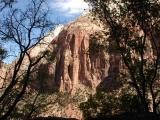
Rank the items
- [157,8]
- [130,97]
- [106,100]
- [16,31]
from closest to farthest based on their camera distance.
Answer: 1. [16,31]
2. [157,8]
3. [130,97]
4. [106,100]

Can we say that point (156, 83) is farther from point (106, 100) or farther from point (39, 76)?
point (39, 76)

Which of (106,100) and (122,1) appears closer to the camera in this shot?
(122,1)

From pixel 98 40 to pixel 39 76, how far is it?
33.0ft

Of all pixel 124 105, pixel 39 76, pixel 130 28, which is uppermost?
pixel 130 28

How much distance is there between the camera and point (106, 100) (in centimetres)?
4681

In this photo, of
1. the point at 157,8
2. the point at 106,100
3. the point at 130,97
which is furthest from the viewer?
the point at 106,100

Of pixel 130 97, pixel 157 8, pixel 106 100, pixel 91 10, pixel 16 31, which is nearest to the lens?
pixel 16 31

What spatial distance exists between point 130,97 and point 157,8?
39.5ft

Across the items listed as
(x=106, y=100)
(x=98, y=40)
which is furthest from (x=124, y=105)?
(x=98, y=40)

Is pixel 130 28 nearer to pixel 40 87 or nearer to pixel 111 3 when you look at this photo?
pixel 111 3

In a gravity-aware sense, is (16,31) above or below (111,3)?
below

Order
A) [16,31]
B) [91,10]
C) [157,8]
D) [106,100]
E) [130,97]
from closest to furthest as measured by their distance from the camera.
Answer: [16,31] → [157,8] → [91,10] → [130,97] → [106,100]

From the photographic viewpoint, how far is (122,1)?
1396 inches

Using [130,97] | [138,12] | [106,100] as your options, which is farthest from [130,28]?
[106,100]
